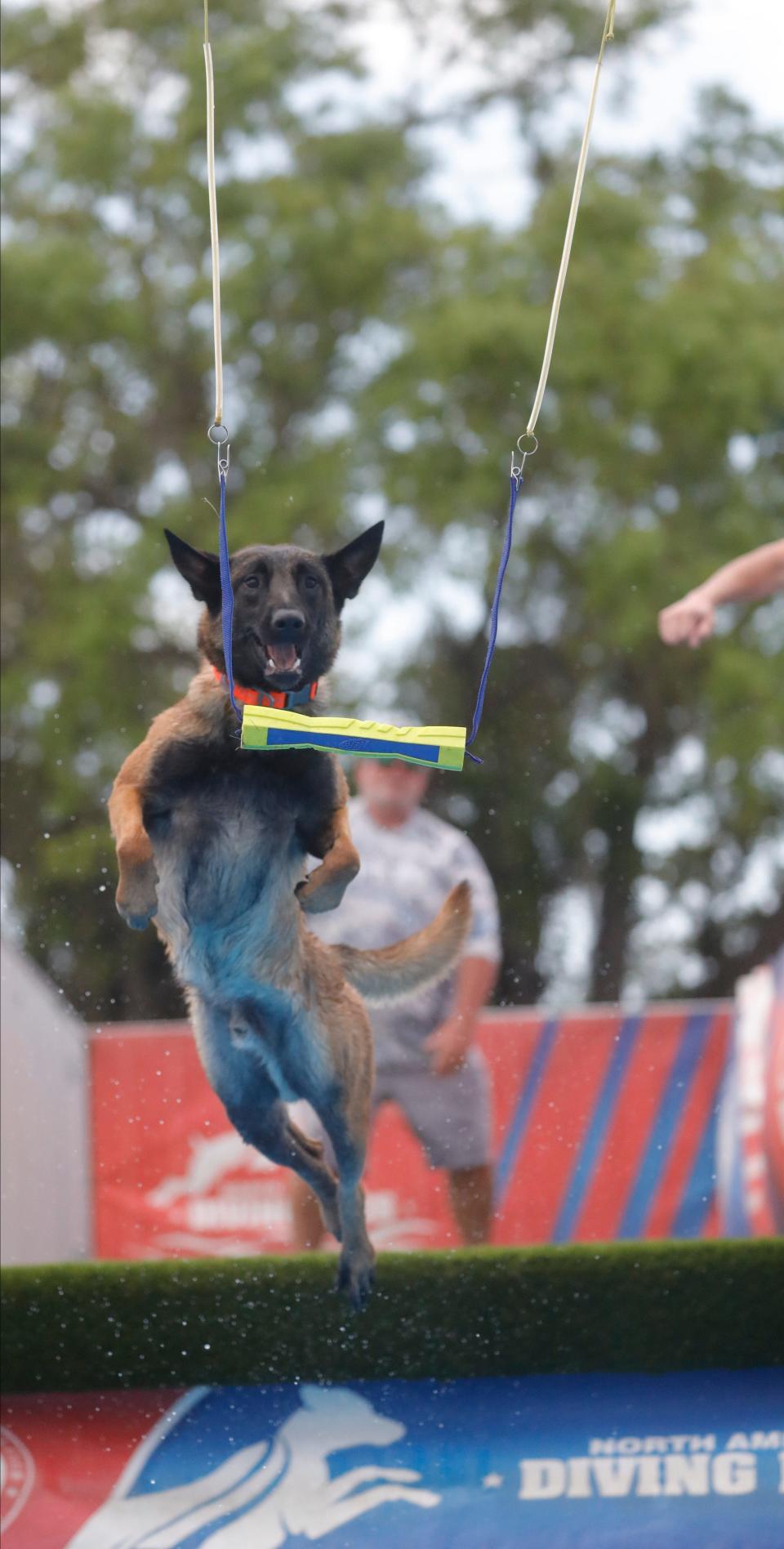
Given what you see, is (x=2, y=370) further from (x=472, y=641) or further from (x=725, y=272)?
(x=725, y=272)

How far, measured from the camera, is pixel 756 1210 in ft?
27.8

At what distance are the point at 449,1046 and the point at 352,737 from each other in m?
2.81

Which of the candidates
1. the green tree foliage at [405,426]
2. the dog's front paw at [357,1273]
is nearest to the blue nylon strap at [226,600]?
the dog's front paw at [357,1273]

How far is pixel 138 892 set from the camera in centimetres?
379

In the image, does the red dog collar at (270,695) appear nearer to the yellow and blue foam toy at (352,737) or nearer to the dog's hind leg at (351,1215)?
the yellow and blue foam toy at (352,737)

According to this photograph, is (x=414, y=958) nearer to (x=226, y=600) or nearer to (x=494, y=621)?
(x=494, y=621)

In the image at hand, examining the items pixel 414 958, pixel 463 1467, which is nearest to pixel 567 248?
pixel 414 958

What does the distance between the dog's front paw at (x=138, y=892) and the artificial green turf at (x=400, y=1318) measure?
151 cm

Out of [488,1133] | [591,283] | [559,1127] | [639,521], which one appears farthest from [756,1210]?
[591,283]

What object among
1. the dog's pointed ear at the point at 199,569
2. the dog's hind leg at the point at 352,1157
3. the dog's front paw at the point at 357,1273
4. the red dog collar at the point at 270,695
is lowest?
the dog's front paw at the point at 357,1273

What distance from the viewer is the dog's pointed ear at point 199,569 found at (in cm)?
388

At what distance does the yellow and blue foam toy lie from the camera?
3.59 metres

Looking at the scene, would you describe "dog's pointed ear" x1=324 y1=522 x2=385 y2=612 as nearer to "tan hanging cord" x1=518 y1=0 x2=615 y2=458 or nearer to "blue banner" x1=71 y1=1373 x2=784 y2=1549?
"tan hanging cord" x1=518 y1=0 x2=615 y2=458

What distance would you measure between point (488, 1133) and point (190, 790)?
9.71 feet
